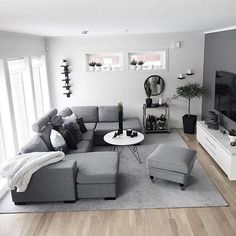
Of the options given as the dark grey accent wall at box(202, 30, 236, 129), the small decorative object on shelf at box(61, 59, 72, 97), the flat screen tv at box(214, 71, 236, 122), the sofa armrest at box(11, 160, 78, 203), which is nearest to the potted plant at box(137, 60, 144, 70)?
the dark grey accent wall at box(202, 30, 236, 129)

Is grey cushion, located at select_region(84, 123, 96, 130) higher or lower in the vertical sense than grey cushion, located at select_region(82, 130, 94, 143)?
higher

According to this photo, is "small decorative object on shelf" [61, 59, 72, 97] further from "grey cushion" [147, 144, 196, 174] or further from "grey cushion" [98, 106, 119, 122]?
"grey cushion" [147, 144, 196, 174]

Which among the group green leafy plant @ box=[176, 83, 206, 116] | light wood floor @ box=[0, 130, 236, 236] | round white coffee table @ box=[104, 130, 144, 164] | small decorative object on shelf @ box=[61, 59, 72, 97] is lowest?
light wood floor @ box=[0, 130, 236, 236]

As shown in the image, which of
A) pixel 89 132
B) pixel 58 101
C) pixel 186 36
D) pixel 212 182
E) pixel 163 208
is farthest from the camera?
pixel 58 101

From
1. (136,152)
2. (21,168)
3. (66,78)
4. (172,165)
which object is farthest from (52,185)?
(66,78)

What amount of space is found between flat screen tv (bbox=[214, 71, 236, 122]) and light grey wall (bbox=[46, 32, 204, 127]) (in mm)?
1416

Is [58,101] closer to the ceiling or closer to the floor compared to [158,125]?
closer to the ceiling

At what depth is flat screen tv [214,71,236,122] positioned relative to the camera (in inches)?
174

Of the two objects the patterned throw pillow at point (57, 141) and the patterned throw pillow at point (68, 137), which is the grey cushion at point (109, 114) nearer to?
the patterned throw pillow at point (68, 137)

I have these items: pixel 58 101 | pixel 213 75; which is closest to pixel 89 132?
pixel 58 101

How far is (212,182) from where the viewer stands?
398cm

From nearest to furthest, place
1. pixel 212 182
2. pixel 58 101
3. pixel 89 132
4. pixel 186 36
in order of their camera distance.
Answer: pixel 212 182 < pixel 89 132 < pixel 186 36 < pixel 58 101

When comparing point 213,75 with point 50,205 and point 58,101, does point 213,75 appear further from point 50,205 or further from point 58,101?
point 50,205

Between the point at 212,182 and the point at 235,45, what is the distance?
2.29 meters
